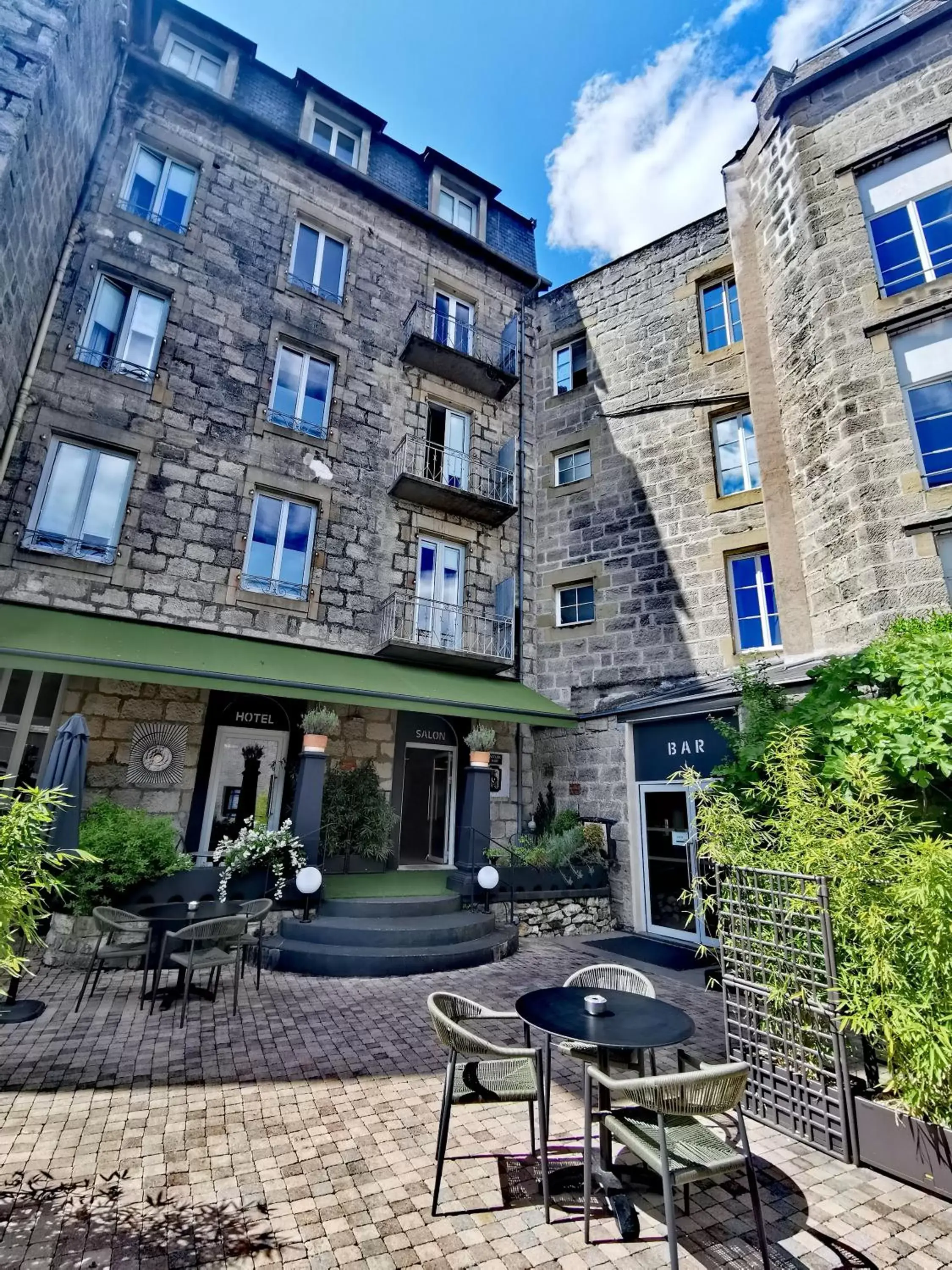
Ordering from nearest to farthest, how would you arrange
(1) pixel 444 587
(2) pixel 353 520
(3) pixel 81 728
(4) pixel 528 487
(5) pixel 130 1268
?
(5) pixel 130 1268 < (3) pixel 81 728 < (2) pixel 353 520 < (1) pixel 444 587 < (4) pixel 528 487

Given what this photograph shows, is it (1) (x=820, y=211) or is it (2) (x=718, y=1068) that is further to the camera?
(1) (x=820, y=211)

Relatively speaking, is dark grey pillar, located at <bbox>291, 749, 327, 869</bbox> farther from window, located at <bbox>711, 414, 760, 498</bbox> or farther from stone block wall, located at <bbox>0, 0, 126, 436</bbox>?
window, located at <bbox>711, 414, 760, 498</bbox>

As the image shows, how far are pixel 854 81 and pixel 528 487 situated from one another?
8.11 m

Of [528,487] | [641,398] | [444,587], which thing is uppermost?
[641,398]

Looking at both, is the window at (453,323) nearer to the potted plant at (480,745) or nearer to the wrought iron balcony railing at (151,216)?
the wrought iron balcony railing at (151,216)

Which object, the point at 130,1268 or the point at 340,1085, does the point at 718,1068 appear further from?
the point at 340,1085

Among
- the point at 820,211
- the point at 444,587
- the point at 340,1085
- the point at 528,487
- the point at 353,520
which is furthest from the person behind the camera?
the point at 528,487

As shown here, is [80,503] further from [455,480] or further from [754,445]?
[754,445]

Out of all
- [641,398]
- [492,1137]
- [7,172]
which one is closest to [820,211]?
[641,398]

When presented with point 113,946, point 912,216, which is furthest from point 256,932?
point 912,216

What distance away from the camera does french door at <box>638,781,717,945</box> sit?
872cm

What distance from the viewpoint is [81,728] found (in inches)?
240

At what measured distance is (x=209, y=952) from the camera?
5.45 metres

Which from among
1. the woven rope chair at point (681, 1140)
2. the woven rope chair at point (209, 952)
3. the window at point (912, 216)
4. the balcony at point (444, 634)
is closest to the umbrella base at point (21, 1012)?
the woven rope chair at point (209, 952)
